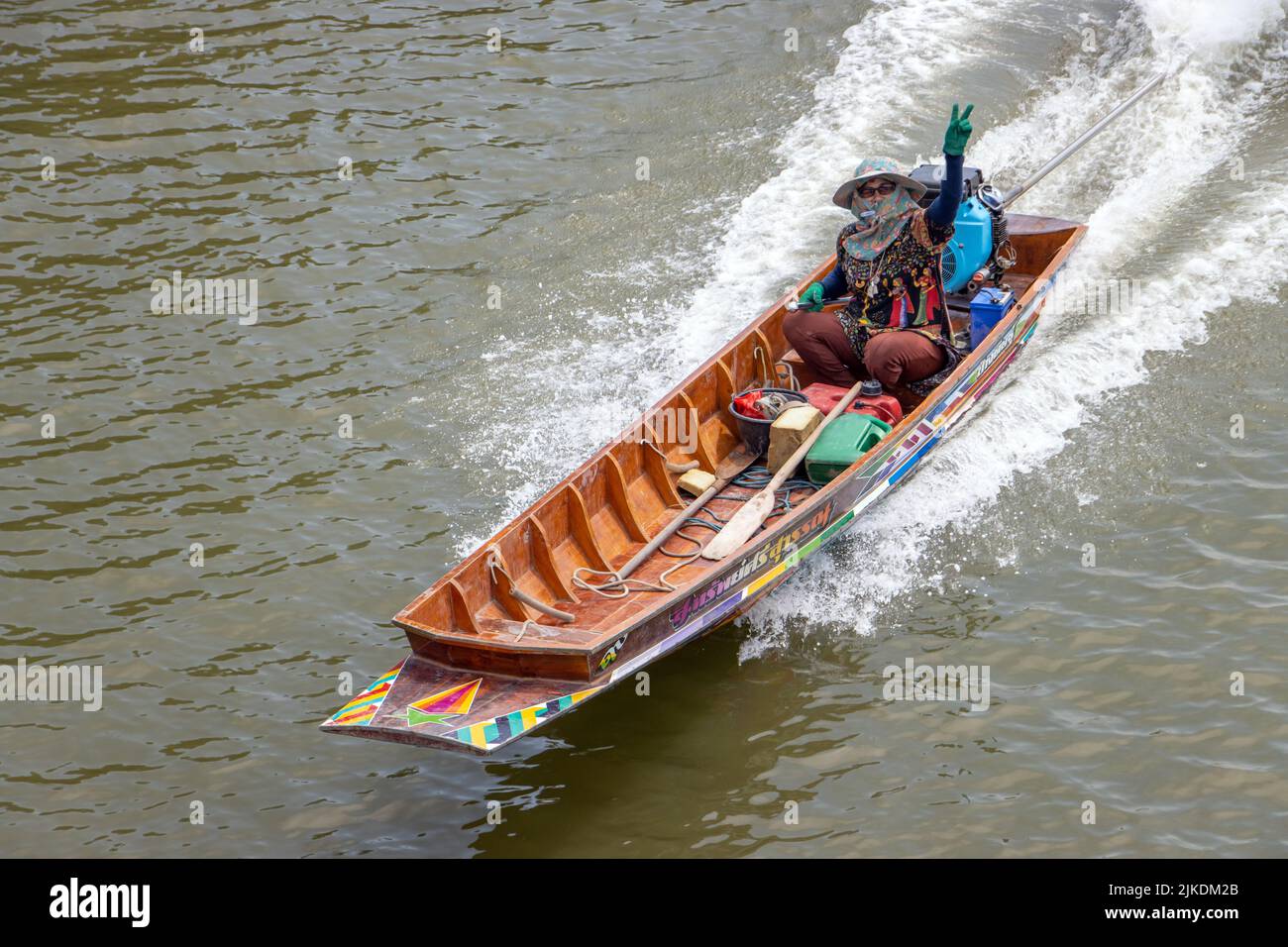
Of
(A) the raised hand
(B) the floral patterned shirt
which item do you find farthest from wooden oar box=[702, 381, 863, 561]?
(A) the raised hand

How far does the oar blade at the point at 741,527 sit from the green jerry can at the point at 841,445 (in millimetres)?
412

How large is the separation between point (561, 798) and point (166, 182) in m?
8.95

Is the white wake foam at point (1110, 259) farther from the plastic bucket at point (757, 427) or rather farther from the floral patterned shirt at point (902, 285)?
the floral patterned shirt at point (902, 285)

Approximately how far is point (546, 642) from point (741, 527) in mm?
1856

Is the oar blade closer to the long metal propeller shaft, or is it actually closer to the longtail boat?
the longtail boat

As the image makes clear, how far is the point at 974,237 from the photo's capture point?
10859 millimetres

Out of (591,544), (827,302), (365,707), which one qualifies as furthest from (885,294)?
(365,707)

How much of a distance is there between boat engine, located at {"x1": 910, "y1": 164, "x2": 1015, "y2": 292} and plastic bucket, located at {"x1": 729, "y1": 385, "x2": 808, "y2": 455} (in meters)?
2.24

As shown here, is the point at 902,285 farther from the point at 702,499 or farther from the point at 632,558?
the point at 632,558

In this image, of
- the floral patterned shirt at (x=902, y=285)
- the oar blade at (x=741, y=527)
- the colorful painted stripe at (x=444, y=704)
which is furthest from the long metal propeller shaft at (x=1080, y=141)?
the colorful painted stripe at (x=444, y=704)

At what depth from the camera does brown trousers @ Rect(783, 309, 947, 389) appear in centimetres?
968

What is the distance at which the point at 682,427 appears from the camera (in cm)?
950

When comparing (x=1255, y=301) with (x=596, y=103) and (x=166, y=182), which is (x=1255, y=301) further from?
(x=166, y=182)
